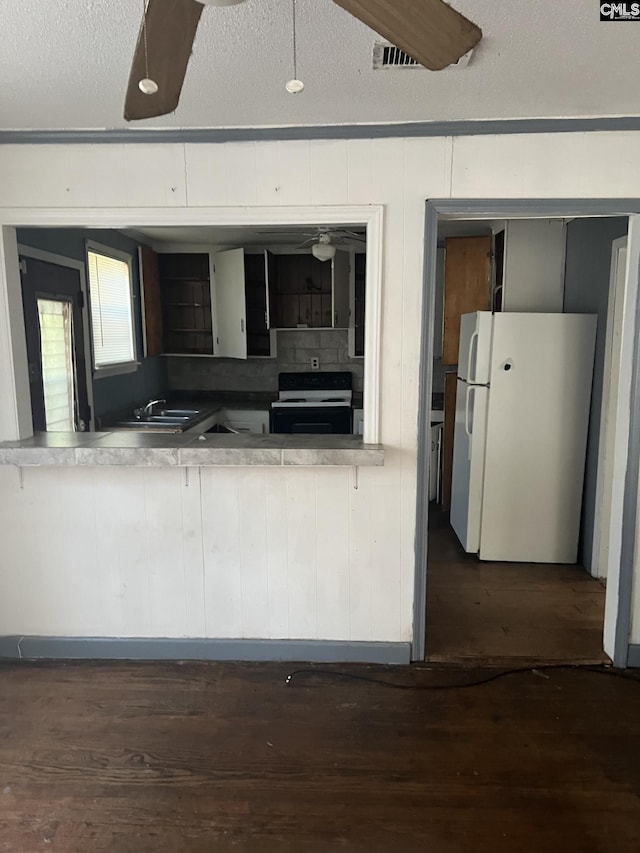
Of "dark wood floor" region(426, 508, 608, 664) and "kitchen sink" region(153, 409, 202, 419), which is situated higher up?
"kitchen sink" region(153, 409, 202, 419)

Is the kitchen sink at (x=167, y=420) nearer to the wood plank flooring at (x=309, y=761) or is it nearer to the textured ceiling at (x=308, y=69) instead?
the wood plank flooring at (x=309, y=761)

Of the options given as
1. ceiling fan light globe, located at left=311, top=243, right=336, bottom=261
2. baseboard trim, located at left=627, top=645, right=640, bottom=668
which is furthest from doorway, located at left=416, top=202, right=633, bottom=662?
ceiling fan light globe, located at left=311, top=243, right=336, bottom=261

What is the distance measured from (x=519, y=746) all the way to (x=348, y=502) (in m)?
1.14

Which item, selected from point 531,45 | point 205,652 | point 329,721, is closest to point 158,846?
point 329,721

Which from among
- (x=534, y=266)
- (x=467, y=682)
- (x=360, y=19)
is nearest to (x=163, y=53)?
(x=360, y=19)

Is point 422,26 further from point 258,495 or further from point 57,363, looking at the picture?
point 57,363

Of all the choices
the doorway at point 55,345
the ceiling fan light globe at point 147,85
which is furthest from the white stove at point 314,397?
the ceiling fan light globe at point 147,85

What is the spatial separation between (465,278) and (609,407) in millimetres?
1498

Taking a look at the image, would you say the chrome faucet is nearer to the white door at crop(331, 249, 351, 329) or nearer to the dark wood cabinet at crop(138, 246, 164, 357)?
the dark wood cabinet at crop(138, 246, 164, 357)

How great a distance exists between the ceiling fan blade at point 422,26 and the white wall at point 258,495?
1.08 meters

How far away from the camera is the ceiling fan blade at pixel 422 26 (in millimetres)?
1086

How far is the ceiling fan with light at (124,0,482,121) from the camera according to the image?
1104 millimetres

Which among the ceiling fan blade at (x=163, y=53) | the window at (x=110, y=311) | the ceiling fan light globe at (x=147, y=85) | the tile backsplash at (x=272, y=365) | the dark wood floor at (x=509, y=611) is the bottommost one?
the dark wood floor at (x=509, y=611)
